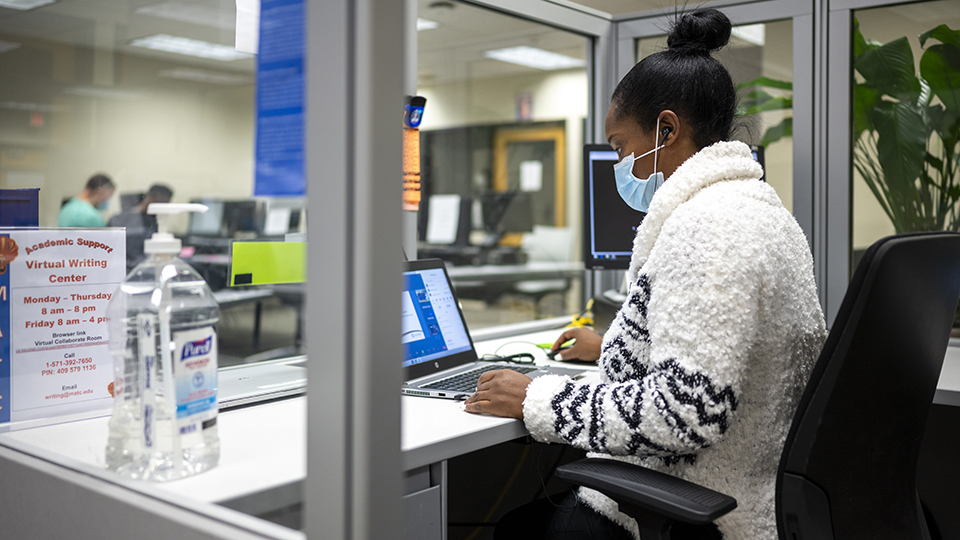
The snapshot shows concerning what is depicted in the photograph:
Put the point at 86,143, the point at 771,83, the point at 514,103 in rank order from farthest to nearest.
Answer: the point at 514,103 → the point at 771,83 → the point at 86,143

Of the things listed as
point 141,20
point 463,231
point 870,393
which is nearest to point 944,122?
point 870,393

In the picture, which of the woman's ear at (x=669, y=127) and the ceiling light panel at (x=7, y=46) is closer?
the woman's ear at (x=669, y=127)

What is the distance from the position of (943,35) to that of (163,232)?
1933mm

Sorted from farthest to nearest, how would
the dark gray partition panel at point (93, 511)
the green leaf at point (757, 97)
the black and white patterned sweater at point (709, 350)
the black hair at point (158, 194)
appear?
1. the green leaf at point (757, 97)
2. the black hair at point (158, 194)
3. the black and white patterned sweater at point (709, 350)
4. the dark gray partition panel at point (93, 511)

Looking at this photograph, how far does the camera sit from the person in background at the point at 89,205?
1.07 m

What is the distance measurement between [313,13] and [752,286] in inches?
24.3

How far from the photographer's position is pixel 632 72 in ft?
3.89

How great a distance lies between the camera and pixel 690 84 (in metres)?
1.12

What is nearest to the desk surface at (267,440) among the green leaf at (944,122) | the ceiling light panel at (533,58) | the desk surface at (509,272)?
the green leaf at (944,122)

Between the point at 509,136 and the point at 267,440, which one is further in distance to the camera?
the point at 509,136

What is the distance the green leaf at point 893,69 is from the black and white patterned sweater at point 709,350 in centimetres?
105

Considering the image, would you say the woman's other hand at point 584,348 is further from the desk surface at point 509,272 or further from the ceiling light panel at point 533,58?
the ceiling light panel at point 533,58

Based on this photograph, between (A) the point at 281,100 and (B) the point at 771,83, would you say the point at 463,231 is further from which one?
(A) the point at 281,100

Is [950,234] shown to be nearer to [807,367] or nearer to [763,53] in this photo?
[807,367]
